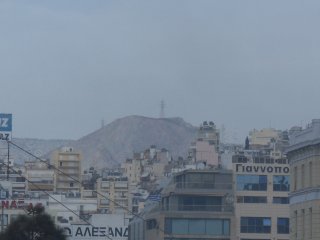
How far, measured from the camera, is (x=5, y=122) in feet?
476

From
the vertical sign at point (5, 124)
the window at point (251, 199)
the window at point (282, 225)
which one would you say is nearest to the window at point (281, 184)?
the window at point (251, 199)

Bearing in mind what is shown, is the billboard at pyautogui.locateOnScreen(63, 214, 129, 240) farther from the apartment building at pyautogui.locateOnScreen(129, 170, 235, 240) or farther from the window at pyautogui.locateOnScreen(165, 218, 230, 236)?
the window at pyautogui.locateOnScreen(165, 218, 230, 236)

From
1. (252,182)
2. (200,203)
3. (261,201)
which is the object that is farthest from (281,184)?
(200,203)

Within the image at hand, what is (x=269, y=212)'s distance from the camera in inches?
6058

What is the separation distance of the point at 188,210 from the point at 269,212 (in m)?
5.92

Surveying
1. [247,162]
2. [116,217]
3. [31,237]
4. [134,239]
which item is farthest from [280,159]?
[31,237]

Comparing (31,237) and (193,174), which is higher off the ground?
(193,174)

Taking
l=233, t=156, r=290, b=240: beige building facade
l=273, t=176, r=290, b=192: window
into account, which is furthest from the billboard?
l=273, t=176, r=290, b=192: window

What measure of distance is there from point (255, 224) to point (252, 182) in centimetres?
344

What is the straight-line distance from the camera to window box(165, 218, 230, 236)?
15338 cm

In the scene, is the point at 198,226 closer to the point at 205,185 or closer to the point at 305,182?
the point at 205,185

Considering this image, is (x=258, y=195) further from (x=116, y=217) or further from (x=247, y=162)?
(x=116, y=217)

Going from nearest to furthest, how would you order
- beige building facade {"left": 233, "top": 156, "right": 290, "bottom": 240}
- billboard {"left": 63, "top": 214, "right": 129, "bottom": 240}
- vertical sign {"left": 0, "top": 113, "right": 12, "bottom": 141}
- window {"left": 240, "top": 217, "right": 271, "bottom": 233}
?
1. vertical sign {"left": 0, "top": 113, "right": 12, "bottom": 141}
2. beige building facade {"left": 233, "top": 156, "right": 290, "bottom": 240}
3. window {"left": 240, "top": 217, "right": 271, "bottom": 233}
4. billboard {"left": 63, "top": 214, "right": 129, "bottom": 240}

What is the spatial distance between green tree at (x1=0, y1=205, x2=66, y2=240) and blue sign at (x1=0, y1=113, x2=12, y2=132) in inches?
2663
